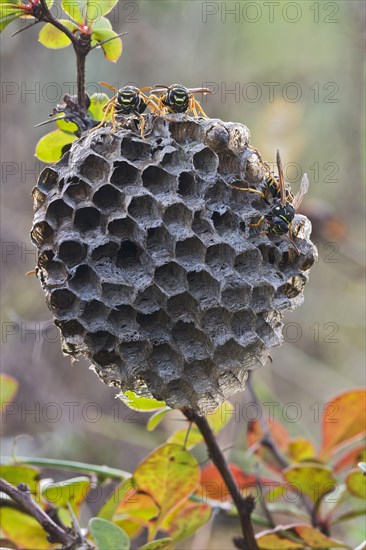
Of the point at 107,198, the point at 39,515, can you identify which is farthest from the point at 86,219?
the point at 39,515

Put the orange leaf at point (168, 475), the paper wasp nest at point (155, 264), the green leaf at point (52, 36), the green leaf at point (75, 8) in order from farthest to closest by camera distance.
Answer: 1. the orange leaf at point (168, 475)
2. the green leaf at point (52, 36)
3. the green leaf at point (75, 8)
4. the paper wasp nest at point (155, 264)

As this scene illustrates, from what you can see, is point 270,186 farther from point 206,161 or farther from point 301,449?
point 301,449

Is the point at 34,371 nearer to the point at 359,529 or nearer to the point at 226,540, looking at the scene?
the point at 226,540

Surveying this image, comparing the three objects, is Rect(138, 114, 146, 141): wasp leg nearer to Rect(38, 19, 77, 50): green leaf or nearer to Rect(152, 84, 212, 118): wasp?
Rect(152, 84, 212, 118): wasp

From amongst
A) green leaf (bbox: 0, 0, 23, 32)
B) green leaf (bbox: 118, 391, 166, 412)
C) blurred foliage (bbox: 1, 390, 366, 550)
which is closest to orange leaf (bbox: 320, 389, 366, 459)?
blurred foliage (bbox: 1, 390, 366, 550)

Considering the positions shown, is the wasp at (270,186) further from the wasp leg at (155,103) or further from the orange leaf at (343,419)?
the orange leaf at (343,419)

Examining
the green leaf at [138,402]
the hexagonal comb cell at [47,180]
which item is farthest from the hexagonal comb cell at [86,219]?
the green leaf at [138,402]
